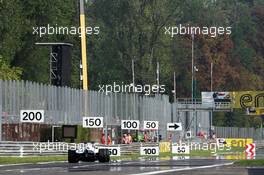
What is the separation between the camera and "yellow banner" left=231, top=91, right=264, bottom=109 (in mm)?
104125

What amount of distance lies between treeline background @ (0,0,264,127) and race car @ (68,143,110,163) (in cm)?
3910

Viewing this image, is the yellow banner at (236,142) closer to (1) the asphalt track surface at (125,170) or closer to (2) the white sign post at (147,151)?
(2) the white sign post at (147,151)

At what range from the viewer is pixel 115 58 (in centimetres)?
12400

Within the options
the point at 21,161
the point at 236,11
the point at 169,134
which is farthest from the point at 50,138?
the point at 236,11

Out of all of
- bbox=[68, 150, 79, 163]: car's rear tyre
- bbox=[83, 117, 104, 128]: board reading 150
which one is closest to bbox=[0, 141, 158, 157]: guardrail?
bbox=[83, 117, 104, 128]: board reading 150

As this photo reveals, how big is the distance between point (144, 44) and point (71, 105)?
2219 inches

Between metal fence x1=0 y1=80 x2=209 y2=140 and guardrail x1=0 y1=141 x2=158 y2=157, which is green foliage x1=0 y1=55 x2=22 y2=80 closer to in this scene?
metal fence x1=0 y1=80 x2=209 y2=140

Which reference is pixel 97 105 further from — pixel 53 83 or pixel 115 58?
pixel 115 58

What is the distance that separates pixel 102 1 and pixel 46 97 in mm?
64682

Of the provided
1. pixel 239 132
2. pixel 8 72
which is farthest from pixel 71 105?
pixel 239 132

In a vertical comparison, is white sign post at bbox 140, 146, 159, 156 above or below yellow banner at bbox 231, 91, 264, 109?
below

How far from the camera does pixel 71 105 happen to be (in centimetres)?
6606

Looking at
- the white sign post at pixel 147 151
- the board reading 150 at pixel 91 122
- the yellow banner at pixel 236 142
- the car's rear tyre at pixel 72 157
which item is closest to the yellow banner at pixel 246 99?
the yellow banner at pixel 236 142

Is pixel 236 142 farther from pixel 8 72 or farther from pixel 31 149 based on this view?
pixel 31 149
